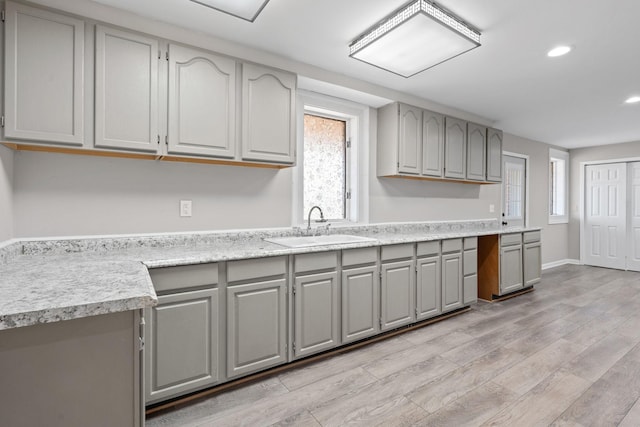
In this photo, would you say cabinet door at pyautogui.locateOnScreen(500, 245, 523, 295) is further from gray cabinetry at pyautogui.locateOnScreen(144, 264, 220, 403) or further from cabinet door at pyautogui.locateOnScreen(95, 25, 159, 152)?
cabinet door at pyautogui.locateOnScreen(95, 25, 159, 152)

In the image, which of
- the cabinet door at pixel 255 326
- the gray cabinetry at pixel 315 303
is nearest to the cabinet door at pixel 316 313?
the gray cabinetry at pixel 315 303

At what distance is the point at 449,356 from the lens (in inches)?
97.3

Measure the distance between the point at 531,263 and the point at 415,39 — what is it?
3.59 metres

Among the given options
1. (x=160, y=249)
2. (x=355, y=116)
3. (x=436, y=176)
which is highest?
(x=355, y=116)

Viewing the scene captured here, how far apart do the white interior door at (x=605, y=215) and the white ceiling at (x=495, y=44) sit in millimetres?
2593

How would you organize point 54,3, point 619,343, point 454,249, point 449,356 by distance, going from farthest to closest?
point 454,249, point 619,343, point 449,356, point 54,3

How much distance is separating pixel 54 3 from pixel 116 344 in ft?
6.44

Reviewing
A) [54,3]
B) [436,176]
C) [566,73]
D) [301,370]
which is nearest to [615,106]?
[566,73]

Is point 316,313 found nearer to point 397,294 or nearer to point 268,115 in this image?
point 397,294

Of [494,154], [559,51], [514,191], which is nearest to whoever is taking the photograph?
[559,51]

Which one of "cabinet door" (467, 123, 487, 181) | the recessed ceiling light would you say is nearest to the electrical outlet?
the recessed ceiling light

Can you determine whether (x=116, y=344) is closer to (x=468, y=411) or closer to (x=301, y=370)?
(x=301, y=370)

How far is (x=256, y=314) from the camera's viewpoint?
6.84ft

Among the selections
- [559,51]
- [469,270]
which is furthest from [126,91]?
[469,270]
